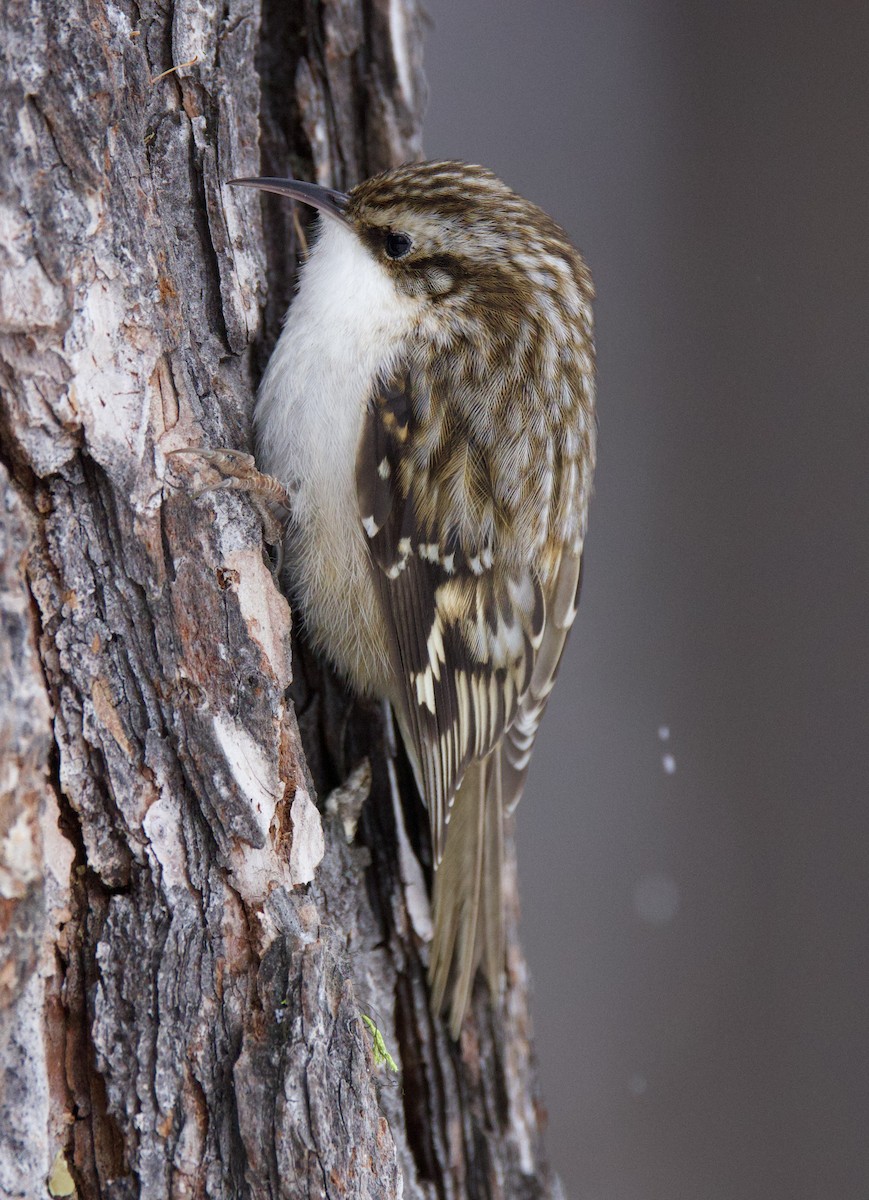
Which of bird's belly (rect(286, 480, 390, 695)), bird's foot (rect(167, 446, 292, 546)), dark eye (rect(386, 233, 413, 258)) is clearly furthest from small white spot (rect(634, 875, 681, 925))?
dark eye (rect(386, 233, 413, 258))

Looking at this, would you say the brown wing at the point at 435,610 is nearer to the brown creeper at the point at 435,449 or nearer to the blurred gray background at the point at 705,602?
the brown creeper at the point at 435,449

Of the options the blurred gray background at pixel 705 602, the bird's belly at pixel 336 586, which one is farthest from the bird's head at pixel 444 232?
the blurred gray background at pixel 705 602

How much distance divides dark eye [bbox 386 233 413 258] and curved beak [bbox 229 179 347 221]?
3.0 inches

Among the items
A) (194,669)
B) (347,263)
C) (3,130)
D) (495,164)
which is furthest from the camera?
(495,164)

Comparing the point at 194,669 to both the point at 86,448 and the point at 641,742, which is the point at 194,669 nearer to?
the point at 86,448

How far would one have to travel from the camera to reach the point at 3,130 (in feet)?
3.56

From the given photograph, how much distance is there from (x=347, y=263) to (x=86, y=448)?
615 mm

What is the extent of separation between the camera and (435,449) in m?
1.56

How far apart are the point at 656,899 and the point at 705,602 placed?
0.84 m

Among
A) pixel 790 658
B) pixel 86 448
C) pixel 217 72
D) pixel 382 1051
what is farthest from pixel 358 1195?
pixel 790 658

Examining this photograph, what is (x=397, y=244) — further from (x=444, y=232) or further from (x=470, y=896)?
(x=470, y=896)

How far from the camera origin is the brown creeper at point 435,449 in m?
1.54

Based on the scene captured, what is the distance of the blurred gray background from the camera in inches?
99.1

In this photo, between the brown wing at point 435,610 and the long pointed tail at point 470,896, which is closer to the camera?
the brown wing at point 435,610
